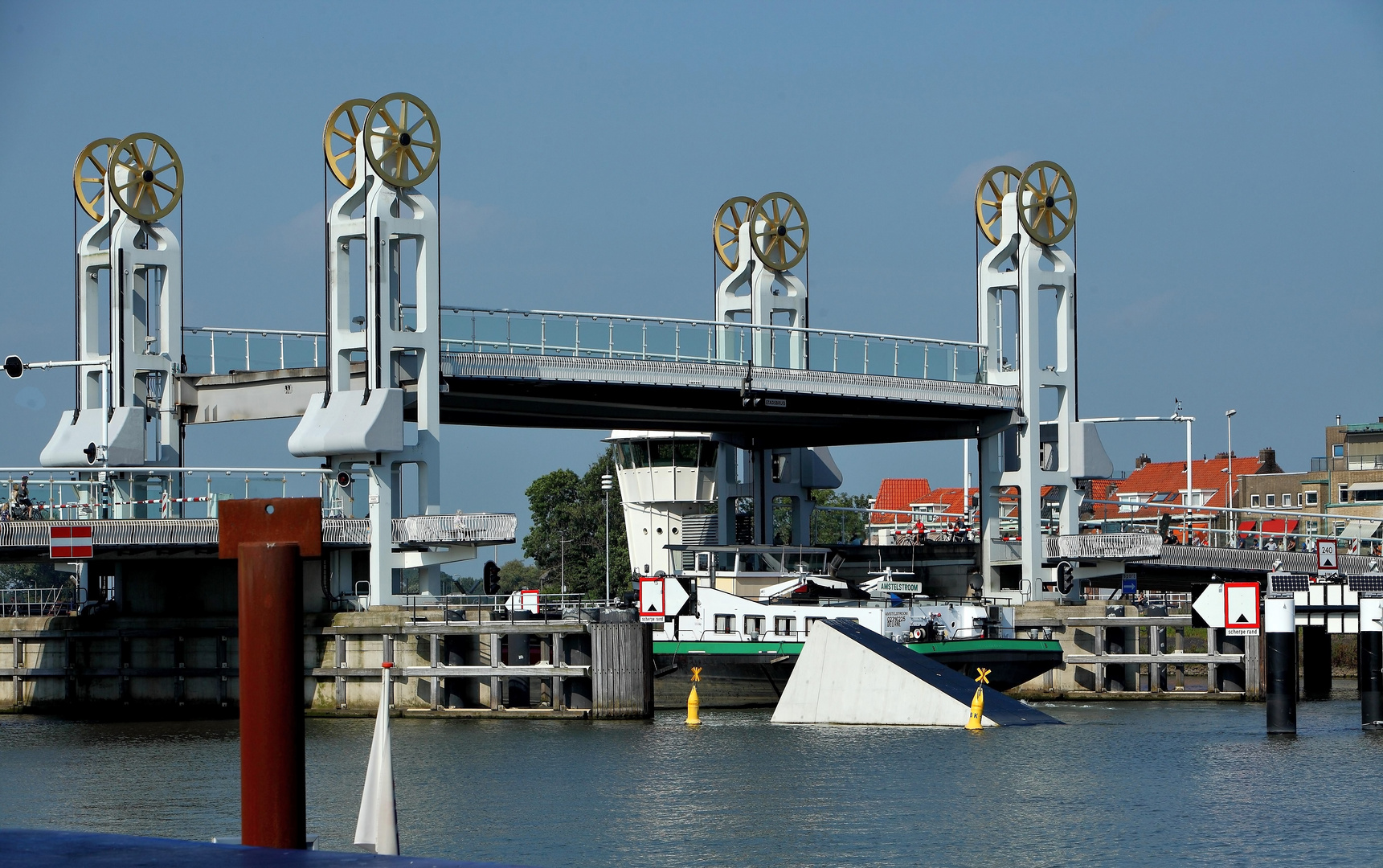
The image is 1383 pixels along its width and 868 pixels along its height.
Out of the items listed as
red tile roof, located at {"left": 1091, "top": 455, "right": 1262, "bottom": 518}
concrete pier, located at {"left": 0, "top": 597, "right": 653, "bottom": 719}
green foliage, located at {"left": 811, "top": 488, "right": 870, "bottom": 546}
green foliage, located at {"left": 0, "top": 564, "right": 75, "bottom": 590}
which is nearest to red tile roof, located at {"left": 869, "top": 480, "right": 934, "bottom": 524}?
green foliage, located at {"left": 811, "top": 488, "right": 870, "bottom": 546}

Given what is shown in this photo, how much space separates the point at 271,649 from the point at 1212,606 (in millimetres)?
30471

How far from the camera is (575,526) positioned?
137875 mm

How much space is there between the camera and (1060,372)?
66938mm

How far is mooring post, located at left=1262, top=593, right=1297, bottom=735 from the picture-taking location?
119ft

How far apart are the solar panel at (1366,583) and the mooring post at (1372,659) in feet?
3.98

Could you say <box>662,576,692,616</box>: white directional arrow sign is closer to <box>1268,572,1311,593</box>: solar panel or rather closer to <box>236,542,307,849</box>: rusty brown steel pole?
<box>1268,572,1311,593</box>: solar panel

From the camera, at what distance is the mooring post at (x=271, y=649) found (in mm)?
11039

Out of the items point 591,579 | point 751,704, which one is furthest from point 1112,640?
point 591,579

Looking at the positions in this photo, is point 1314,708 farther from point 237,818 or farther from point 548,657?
point 237,818

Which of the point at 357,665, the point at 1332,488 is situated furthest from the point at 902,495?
the point at 357,665

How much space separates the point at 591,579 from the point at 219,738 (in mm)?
87983

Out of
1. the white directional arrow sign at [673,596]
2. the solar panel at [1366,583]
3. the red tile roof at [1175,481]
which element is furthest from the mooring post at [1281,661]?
the red tile roof at [1175,481]

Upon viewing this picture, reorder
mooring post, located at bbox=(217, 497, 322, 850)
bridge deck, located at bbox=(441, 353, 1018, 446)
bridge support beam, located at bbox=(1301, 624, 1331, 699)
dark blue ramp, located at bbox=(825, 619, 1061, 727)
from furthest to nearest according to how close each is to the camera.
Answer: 1. bridge support beam, located at bbox=(1301, 624, 1331, 699)
2. bridge deck, located at bbox=(441, 353, 1018, 446)
3. dark blue ramp, located at bbox=(825, 619, 1061, 727)
4. mooring post, located at bbox=(217, 497, 322, 850)

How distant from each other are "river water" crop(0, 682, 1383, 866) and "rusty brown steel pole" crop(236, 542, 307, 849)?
1363 centimetres
